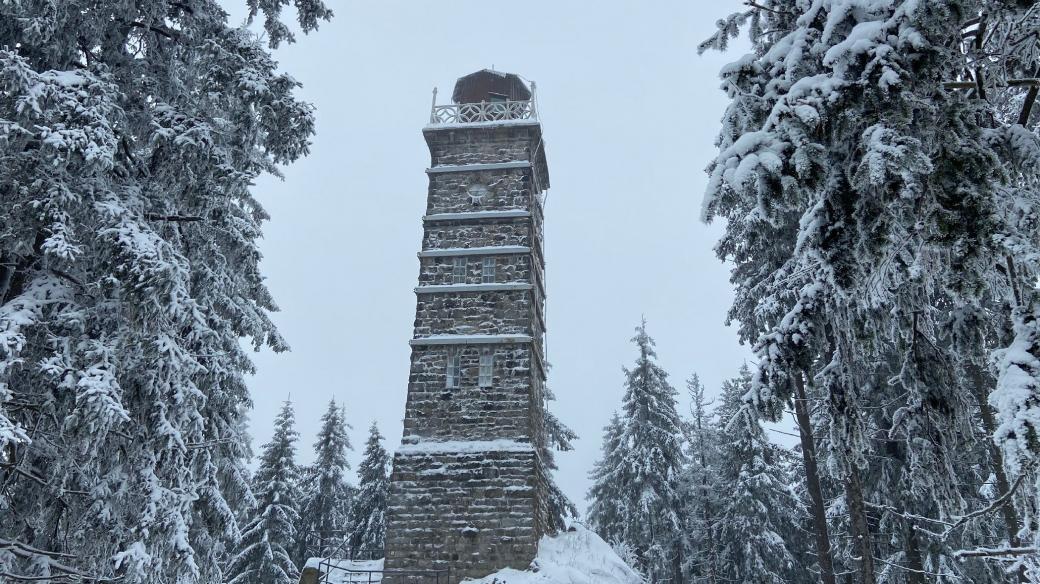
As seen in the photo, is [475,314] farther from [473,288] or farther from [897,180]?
[897,180]

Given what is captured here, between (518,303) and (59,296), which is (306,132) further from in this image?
(518,303)


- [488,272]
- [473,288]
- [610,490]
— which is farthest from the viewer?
[610,490]

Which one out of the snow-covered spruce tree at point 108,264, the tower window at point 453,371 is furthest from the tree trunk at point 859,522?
the snow-covered spruce tree at point 108,264

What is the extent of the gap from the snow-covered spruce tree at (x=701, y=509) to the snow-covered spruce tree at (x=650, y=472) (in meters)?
0.55

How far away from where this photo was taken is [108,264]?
24.5ft

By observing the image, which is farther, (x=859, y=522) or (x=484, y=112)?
(x=484, y=112)

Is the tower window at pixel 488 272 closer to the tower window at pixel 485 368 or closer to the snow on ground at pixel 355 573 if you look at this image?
the tower window at pixel 485 368

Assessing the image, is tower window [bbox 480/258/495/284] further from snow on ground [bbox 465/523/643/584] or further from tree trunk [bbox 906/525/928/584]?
tree trunk [bbox 906/525/928/584]

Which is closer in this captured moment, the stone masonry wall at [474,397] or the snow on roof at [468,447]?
the stone masonry wall at [474,397]

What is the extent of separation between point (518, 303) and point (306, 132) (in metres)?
9.26

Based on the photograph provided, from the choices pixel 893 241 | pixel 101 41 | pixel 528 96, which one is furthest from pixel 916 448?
pixel 528 96

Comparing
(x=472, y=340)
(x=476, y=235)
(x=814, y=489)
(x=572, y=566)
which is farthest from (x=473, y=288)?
(x=814, y=489)

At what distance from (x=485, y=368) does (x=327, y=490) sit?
15.5 meters

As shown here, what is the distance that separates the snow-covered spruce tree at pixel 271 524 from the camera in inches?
947
